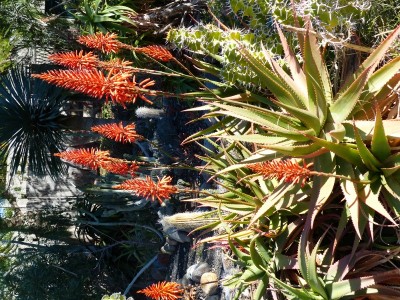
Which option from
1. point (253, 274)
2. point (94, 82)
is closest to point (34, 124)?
point (94, 82)

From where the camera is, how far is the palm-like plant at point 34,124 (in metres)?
5.16

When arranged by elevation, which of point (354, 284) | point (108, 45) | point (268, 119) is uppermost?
point (108, 45)

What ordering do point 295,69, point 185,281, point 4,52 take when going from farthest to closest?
point 4,52 → point 185,281 → point 295,69

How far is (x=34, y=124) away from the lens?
5.20 meters

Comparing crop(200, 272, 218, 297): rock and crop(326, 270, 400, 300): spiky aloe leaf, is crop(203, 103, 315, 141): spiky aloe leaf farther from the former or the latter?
crop(200, 272, 218, 297): rock

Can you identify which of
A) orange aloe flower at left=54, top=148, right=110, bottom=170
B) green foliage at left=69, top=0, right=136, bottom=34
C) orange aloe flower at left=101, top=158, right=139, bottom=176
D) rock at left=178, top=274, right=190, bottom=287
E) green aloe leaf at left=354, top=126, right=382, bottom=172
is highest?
green foliage at left=69, top=0, right=136, bottom=34

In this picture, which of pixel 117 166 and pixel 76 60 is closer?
pixel 76 60

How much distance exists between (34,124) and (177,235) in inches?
69.5

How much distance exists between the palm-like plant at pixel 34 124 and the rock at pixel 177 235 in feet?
4.56

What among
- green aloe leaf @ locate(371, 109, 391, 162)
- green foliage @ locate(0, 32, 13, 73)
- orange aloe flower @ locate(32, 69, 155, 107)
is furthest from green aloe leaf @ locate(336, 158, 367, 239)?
green foliage @ locate(0, 32, 13, 73)

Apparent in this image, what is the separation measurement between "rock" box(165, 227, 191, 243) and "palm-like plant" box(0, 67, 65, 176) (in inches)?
54.7

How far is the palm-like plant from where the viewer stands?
5164 millimetres

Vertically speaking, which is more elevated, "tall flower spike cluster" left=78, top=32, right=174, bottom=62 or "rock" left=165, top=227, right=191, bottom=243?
"tall flower spike cluster" left=78, top=32, right=174, bottom=62

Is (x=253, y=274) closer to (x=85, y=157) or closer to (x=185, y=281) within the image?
(x=85, y=157)
